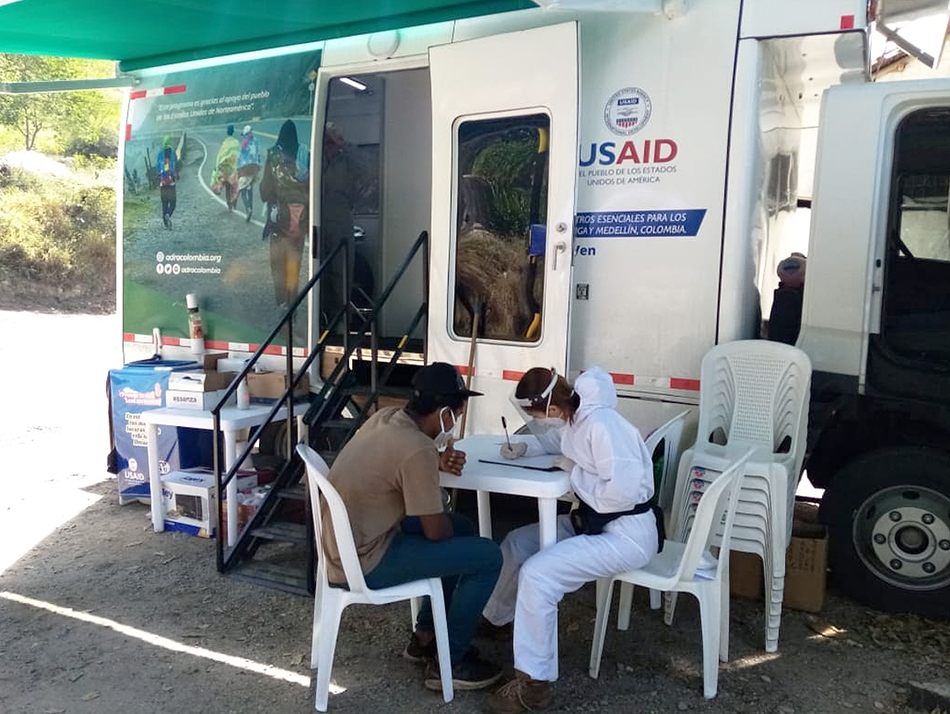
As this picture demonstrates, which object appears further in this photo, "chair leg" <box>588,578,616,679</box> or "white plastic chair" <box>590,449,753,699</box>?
"chair leg" <box>588,578,616,679</box>

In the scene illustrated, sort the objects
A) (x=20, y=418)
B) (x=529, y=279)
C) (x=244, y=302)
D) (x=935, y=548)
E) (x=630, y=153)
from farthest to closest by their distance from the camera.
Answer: (x=20, y=418) < (x=244, y=302) < (x=529, y=279) < (x=630, y=153) < (x=935, y=548)

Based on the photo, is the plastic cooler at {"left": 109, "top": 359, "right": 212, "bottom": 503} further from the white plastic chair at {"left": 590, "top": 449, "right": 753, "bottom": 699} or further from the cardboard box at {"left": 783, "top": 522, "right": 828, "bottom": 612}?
the cardboard box at {"left": 783, "top": 522, "right": 828, "bottom": 612}

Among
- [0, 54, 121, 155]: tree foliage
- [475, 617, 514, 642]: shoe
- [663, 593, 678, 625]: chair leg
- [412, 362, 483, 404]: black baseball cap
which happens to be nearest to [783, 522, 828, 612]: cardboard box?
[663, 593, 678, 625]: chair leg

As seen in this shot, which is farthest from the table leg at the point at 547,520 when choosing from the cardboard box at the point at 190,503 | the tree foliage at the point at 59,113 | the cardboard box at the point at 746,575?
the tree foliage at the point at 59,113

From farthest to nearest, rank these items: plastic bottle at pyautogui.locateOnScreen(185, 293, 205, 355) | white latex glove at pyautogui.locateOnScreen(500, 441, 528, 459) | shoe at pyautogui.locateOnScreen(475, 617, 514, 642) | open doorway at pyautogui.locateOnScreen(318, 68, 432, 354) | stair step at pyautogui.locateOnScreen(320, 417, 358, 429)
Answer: open doorway at pyautogui.locateOnScreen(318, 68, 432, 354) → plastic bottle at pyautogui.locateOnScreen(185, 293, 205, 355) → stair step at pyautogui.locateOnScreen(320, 417, 358, 429) → shoe at pyautogui.locateOnScreen(475, 617, 514, 642) → white latex glove at pyautogui.locateOnScreen(500, 441, 528, 459)

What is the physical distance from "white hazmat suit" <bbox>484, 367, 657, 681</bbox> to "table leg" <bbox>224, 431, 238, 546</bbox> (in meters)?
2.02

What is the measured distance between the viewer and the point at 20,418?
758 cm

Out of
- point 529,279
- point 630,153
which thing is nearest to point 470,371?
point 529,279

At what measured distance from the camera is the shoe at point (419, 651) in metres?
3.11

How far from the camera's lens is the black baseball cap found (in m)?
2.85

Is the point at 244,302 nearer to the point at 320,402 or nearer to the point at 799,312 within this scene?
the point at 320,402

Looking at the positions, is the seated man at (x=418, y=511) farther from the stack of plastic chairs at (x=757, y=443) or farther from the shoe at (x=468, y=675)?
the stack of plastic chairs at (x=757, y=443)

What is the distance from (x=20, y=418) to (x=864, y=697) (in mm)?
7242

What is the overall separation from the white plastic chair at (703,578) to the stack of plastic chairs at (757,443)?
0.37 metres
